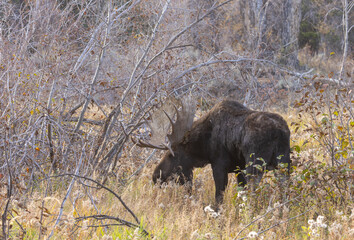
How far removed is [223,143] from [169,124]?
0.92 m

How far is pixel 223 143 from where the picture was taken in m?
6.58

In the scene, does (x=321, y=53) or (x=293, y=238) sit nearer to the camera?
(x=293, y=238)

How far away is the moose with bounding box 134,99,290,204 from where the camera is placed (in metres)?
5.90

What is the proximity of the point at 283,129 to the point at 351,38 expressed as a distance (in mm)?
27793

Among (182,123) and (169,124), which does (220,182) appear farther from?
(169,124)

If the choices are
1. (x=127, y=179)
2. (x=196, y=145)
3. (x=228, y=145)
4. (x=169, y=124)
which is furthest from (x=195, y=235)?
(x=127, y=179)

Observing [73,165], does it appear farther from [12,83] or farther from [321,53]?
[321,53]

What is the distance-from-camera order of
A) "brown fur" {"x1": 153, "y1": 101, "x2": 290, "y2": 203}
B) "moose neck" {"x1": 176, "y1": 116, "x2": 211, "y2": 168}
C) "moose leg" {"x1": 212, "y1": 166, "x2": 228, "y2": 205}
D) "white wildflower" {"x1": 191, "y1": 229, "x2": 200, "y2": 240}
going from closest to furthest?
"white wildflower" {"x1": 191, "y1": 229, "x2": 200, "y2": 240} < "brown fur" {"x1": 153, "y1": 101, "x2": 290, "y2": 203} < "moose leg" {"x1": 212, "y1": 166, "x2": 228, "y2": 205} < "moose neck" {"x1": 176, "y1": 116, "x2": 211, "y2": 168}

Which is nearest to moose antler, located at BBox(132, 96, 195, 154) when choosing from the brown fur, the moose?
the moose

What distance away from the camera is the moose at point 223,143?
5902mm

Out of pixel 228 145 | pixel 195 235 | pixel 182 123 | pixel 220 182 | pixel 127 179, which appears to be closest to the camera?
pixel 195 235

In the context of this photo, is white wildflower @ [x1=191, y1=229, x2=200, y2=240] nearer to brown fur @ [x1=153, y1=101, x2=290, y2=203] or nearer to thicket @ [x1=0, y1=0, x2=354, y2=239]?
thicket @ [x1=0, y1=0, x2=354, y2=239]

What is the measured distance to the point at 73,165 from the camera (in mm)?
6770

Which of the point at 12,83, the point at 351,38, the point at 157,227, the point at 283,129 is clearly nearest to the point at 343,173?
the point at 283,129
